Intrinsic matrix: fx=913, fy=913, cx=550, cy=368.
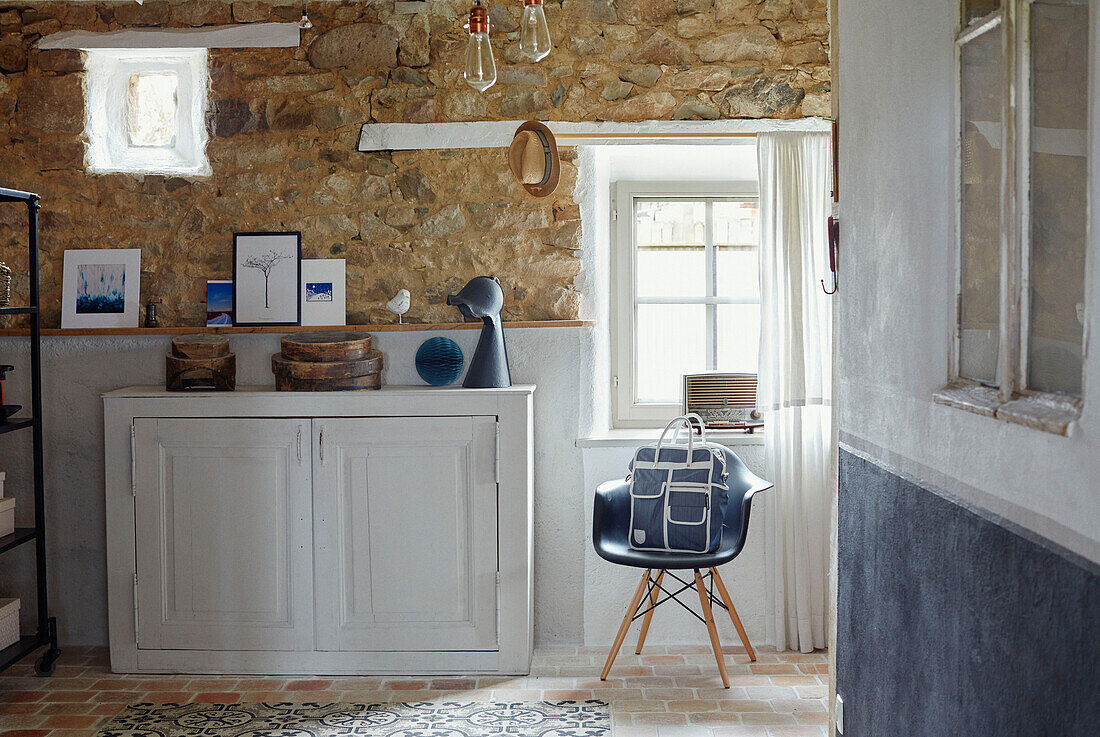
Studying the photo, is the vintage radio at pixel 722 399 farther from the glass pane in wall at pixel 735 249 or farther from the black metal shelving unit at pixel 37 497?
the black metal shelving unit at pixel 37 497

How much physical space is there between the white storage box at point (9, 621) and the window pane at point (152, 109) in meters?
1.96

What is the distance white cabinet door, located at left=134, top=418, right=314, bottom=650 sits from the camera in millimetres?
3506

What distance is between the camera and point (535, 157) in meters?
3.66

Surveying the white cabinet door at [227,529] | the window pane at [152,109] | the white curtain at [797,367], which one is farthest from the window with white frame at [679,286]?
the window pane at [152,109]

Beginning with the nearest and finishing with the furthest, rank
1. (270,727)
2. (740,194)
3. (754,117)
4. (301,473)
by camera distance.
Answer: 1. (270,727)
2. (301,473)
3. (754,117)
4. (740,194)

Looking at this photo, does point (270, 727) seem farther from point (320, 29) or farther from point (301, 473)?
point (320, 29)

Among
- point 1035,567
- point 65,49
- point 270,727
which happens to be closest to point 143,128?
point 65,49

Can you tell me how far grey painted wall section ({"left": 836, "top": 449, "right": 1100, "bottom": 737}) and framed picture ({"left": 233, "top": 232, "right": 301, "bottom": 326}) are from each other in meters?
2.58

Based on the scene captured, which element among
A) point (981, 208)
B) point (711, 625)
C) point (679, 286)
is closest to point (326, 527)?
point (711, 625)

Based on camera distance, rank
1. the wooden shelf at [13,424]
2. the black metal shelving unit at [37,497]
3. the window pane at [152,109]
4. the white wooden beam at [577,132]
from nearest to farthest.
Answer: the wooden shelf at [13,424] < the black metal shelving unit at [37,497] < the white wooden beam at [577,132] < the window pane at [152,109]

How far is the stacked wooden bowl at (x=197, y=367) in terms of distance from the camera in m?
3.57

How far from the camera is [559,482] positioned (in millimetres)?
3873

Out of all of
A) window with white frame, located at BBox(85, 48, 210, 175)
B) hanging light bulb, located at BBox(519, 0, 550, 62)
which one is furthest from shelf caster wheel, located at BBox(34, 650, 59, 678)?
hanging light bulb, located at BBox(519, 0, 550, 62)

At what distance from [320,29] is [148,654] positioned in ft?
8.58
